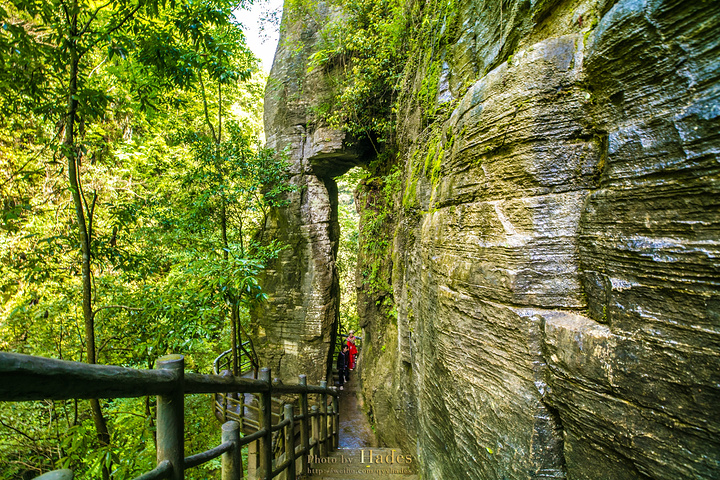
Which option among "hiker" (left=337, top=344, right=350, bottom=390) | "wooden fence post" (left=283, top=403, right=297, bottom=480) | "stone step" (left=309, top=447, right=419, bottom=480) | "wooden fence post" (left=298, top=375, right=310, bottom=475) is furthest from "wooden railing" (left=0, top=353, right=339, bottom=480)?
"hiker" (left=337, top=344, right=350, bottom=390)

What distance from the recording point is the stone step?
358 centimetres

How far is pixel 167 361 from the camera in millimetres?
1298

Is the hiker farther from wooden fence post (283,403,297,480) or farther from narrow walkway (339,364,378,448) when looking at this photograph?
wooden fence post (283,403,297,480)

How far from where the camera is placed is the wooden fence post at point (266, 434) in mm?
2265

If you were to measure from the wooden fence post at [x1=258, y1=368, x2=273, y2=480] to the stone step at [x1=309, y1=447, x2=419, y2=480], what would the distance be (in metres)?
1.29

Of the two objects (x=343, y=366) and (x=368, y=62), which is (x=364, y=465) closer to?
(x=343, y=366)

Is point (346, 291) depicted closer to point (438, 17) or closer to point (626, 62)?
point (438, 17)

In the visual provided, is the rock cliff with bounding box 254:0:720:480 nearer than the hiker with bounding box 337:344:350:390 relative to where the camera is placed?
Yes

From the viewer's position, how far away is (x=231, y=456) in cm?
173

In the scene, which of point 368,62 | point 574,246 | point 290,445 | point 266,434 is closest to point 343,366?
point 290,445

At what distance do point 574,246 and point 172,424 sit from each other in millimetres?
2123

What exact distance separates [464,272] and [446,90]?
6.79 feet

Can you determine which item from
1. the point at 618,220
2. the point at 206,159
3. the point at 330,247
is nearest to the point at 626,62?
the point at 618,220

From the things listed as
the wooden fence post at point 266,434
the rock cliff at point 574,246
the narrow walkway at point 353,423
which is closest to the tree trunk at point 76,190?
the wooden fence post at point 266,434
